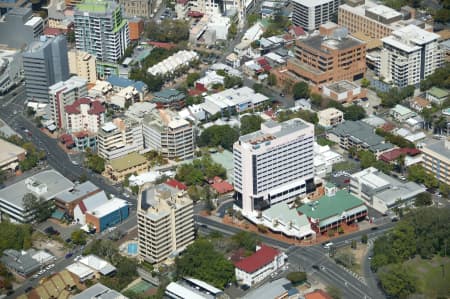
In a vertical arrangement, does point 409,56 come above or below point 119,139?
above

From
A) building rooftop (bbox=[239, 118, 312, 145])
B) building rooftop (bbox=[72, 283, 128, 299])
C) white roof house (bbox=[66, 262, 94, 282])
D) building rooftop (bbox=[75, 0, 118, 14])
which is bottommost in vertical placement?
white roof house (bbox=[66, 262, 94, 282])

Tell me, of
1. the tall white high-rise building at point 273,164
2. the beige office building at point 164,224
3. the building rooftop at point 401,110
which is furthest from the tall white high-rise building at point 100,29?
the beige office building at point 164,224

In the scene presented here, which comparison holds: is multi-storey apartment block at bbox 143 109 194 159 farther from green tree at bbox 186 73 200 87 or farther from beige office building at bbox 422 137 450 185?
beige office building at bbox 422 137 450 185

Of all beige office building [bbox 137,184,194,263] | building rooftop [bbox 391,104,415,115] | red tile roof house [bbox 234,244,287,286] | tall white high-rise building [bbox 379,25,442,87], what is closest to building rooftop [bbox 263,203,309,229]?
red tile roof house [bbox 234,244,287,286]

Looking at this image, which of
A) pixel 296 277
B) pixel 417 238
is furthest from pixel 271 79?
pixel 296 277

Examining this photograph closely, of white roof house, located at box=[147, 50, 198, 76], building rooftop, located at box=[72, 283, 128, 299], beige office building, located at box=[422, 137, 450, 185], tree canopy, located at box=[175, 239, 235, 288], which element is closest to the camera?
building rooftop, located at box=[72, 283, 128, 299]

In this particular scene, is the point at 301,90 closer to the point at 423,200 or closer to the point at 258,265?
the point at 423,200
